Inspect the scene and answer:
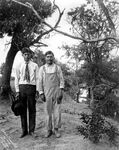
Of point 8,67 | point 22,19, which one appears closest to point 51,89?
point 22,19

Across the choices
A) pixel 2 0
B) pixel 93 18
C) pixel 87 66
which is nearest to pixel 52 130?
pixel 2 0

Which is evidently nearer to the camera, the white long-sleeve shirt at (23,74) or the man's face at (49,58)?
the man's face at (49,58)

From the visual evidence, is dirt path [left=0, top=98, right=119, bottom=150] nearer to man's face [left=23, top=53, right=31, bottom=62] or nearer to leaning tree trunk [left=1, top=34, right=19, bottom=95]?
man's face [left=23, top=53, right=31, bottom=62]

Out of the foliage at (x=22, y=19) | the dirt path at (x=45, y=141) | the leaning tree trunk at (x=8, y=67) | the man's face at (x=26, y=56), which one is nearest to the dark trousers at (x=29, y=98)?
the dirt path at (x=45, y=141)

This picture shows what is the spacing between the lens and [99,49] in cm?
2911

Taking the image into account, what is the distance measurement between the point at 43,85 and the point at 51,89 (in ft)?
0.75

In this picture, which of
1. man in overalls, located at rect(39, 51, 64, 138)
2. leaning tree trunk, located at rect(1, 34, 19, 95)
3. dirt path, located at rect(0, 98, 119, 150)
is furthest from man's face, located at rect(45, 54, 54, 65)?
leaning tree trunk, located at rect(1, 34, 19, 95)

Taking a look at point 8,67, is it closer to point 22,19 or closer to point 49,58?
point 22,19

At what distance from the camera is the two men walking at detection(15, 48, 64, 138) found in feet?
18.4

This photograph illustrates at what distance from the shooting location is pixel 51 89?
5.61 m

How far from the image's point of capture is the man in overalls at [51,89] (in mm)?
5609

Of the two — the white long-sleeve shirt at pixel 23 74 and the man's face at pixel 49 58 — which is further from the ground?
the man's face at pixel 49 58

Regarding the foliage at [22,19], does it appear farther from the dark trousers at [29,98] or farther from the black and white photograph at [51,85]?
the dark trousers at [29,98]

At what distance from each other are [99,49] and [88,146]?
979 inches
